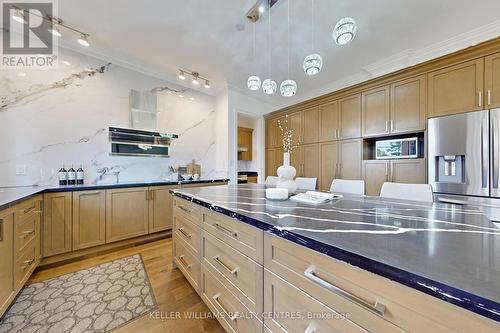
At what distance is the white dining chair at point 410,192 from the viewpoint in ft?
5.03

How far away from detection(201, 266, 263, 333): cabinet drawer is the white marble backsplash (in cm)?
246

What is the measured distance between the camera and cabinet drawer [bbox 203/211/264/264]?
3.17 feet

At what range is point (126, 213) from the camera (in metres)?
2.64

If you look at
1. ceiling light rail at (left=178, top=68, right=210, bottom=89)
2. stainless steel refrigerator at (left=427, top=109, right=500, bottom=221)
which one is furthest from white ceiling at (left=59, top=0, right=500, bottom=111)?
stainless steel refrigerator at (left=427, top=109, right=500, bottom=221)

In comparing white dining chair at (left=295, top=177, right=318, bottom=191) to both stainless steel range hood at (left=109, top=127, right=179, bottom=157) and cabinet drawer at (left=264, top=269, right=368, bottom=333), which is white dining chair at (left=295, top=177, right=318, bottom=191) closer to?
cabinet drawer at (left=264, top=269, right=368, bottom=333)

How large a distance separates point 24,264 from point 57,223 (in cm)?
58

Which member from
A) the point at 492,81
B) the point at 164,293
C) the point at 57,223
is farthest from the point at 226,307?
the point at 492,81

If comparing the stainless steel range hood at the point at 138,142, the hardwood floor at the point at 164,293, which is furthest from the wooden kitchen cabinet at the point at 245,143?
the hardwood floor at the point at 164,293

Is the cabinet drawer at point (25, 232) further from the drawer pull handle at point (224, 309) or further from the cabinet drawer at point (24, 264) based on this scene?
the drawer pull handle at point (224, 309)

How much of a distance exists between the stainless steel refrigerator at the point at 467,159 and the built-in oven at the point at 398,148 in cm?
22

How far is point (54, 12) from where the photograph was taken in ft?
6.91

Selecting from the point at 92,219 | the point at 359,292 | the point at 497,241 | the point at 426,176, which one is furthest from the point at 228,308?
the point at 426,176

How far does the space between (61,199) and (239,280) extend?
237cm

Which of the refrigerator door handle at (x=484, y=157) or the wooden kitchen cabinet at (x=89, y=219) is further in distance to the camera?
the wooden kitchen cabinet at (x=89, y=219)
